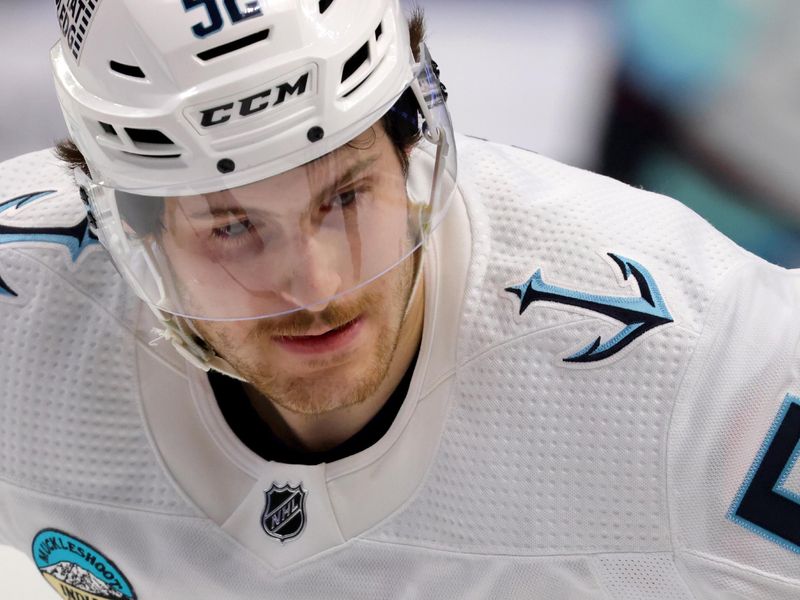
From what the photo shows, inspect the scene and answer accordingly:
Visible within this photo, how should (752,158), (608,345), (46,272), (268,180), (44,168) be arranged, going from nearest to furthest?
1. (268,180)
2. (608,345)
3. (46,272)
4. (44,168)
5. (752,158)

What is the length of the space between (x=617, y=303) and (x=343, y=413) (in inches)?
14.0

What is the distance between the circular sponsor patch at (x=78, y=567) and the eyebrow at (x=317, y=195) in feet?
1.78

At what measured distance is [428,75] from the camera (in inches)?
43.8

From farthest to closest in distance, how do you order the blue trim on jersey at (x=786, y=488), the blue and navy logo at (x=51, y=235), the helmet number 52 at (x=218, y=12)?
the blue and navy logo at (x=51, y=235) < the blue trim on jersey at (x=786, y=488) < the helmet number 52 at (x=218, y=12)

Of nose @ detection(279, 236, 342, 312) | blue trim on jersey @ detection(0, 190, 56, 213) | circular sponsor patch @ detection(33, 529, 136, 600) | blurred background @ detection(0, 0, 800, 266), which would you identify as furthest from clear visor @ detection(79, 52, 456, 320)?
blurred background @ detection(0, 0, 800, 266)

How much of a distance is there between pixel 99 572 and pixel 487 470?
0.56 m

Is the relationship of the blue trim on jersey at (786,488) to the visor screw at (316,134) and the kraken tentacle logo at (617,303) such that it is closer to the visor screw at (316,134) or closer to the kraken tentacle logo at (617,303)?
the kraken tentacle logo at (617,303)

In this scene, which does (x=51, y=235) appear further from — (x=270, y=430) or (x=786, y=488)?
(x=786, y=488)

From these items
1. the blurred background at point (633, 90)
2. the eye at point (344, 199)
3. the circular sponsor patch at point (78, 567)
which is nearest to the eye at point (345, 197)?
the eye at point (344, 199)

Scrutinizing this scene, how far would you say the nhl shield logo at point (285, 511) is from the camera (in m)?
1.21

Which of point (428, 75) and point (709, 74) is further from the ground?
point (428, 75)

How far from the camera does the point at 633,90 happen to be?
233 centimetres

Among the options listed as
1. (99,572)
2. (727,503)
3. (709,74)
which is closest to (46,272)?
(99,572)

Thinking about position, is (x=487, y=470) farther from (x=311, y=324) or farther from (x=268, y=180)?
(x=268, y=180)
